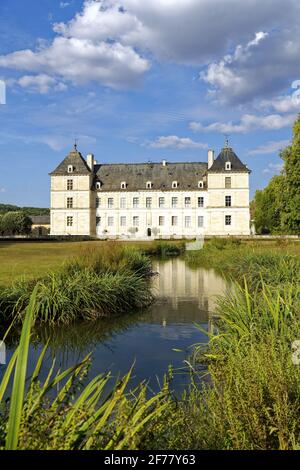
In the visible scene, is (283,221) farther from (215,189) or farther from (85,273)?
(215,189)

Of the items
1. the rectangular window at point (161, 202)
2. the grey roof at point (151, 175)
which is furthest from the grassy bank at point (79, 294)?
the grey roof at point (151, 175)

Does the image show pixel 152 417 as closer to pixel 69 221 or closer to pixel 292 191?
pixel 292 191

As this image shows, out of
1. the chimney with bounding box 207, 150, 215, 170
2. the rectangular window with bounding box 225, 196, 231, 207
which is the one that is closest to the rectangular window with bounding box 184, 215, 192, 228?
the rectangular window with bounding box 225, 196, 231, 207

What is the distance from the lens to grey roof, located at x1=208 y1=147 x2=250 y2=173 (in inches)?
2058

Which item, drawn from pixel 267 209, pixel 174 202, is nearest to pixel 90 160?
pixel 174 202

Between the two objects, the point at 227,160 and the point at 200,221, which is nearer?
the point at 227,160

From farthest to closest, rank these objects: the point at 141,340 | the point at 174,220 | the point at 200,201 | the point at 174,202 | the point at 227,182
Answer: the point at 174,220 → the point at 174,202 → the point at 200,201 → the point at 227,182 → the point at 141,340

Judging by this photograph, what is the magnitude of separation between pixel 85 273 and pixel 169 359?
14.8 ft

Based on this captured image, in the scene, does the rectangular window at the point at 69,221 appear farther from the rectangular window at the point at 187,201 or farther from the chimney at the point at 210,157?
the chimney at the point at 210,157

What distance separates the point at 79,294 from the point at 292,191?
19.2m

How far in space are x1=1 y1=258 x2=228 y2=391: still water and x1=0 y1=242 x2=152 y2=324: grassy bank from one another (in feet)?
1.39

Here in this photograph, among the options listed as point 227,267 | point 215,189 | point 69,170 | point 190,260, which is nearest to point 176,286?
point 227,267

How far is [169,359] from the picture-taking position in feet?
18.3

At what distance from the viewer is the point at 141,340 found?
6.63 metres
